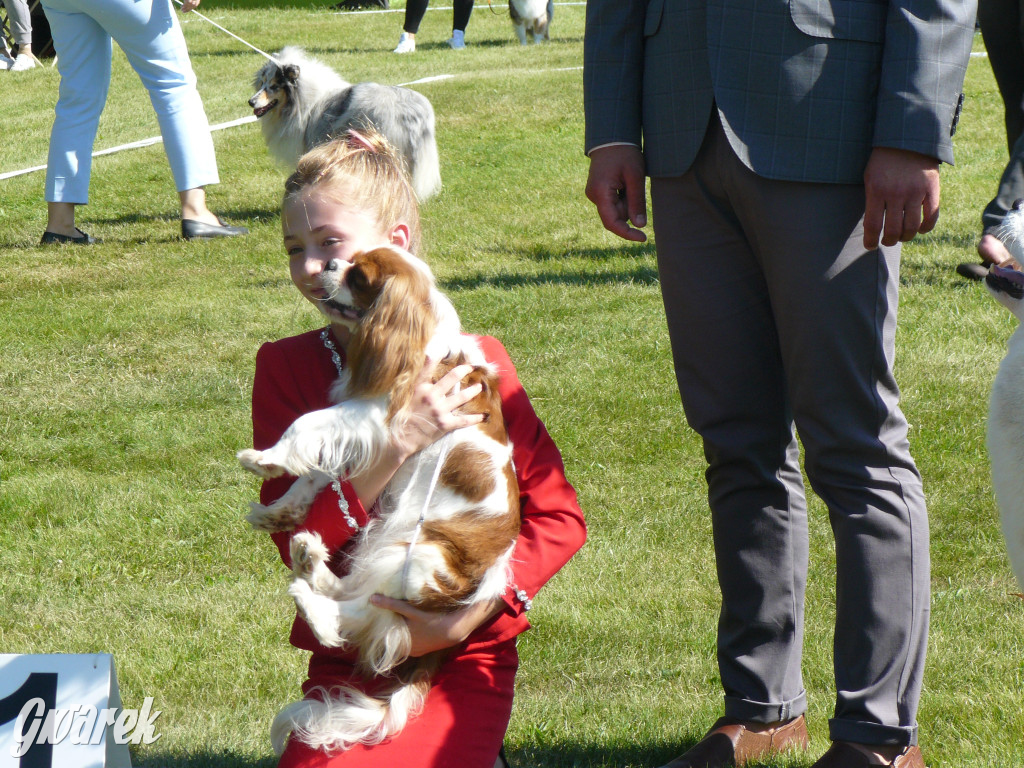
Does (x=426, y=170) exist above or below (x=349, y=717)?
below

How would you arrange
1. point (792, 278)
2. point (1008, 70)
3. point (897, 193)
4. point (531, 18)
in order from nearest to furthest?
point (897, 193)
point (792, 278)
point (1008, 70)
point (531, 18)

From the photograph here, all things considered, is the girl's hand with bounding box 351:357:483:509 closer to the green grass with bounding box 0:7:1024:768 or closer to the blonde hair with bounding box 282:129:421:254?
the blonde hair with bounding box 282:129:421:254

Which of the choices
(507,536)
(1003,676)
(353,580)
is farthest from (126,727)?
(1003,676)

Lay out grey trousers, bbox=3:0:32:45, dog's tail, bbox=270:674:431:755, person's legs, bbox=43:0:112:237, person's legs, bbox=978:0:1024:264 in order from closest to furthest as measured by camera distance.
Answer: dog's tail, bbox=270:674:431:755, person's legs, bbox=978:0:1024:264, person's legs, bbox=43:0:112:237, grey trousers, bbox=3:0:32:45

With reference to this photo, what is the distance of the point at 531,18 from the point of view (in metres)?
17.0

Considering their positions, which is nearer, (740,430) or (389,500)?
(389,500)

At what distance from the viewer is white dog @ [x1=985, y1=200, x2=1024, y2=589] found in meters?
2.23

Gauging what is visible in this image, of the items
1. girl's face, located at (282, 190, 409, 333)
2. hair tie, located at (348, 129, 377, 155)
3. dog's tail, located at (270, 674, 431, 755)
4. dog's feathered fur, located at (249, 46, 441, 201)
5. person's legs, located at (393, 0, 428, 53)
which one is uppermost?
hair tie, located at (348, 129, 377, 155)

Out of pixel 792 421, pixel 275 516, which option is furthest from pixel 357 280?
pixel 792 421

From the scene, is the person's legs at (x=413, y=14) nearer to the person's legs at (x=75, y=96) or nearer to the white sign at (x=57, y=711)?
the person's legs at (x=75, y=96)

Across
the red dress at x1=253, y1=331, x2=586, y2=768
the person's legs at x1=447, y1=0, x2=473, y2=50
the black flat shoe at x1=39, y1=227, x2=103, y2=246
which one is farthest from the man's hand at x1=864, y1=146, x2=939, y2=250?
the person's legs at x1=447, y1=0, x2=473, y2=50

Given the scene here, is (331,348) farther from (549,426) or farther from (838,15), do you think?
(549,426)

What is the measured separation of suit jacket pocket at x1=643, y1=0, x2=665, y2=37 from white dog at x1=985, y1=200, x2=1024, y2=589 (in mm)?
887

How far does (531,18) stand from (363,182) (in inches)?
609
